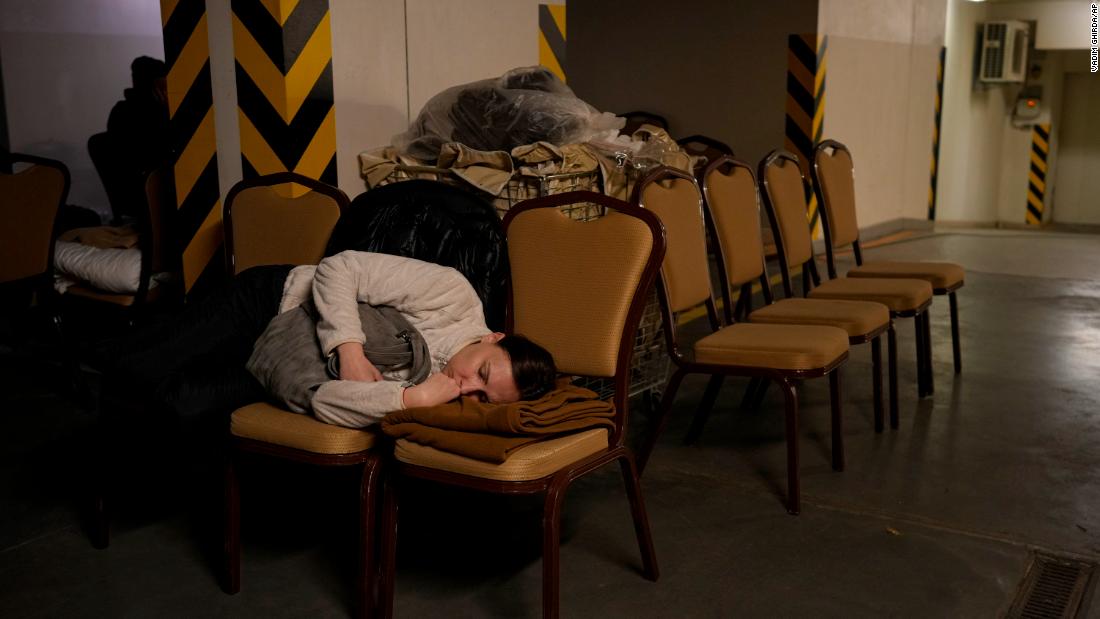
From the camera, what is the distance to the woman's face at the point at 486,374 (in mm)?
2238

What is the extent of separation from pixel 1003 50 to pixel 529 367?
358 inches

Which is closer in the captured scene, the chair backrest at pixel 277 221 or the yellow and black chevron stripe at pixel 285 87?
the chair backrest at pixel 277 221

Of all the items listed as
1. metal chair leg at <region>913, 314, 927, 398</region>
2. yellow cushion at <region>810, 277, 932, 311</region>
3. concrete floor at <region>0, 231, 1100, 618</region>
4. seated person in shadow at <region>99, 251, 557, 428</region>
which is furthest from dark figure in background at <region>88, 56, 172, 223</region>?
metal chair leg at <region>913, 314, 927, 398</region>

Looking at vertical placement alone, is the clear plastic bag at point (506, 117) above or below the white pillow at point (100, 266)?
above

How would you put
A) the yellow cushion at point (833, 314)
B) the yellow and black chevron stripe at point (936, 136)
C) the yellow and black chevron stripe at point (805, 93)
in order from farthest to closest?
1. the yellow and black chevron stripe at point (936, 136)
2. the yellow and black chevron stripe at point (805, 93)
3. the yellow cushion at point (833, 314)

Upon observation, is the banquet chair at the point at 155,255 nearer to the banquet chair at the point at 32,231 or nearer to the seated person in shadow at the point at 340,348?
the banquet chair at the point at 32,231

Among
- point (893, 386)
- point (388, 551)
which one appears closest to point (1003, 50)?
point (893, 386)

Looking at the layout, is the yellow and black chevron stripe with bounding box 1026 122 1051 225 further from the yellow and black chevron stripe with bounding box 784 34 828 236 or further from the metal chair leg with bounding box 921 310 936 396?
the metal chair leg with bounding box 921 310 936 396

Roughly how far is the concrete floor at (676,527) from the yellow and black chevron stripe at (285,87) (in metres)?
1.07

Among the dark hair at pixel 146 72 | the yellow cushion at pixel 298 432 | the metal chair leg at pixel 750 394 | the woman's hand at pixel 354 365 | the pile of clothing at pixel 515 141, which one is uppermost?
the dark hair at pixel 146 72

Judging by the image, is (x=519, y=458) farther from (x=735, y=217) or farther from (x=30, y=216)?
(x=30, y=216)

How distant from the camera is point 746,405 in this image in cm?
395

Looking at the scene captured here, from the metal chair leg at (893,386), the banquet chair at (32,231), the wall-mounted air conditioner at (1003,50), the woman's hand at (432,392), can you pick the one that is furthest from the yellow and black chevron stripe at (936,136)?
the woman's hand at (432,392)

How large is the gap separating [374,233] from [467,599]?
1.04m
